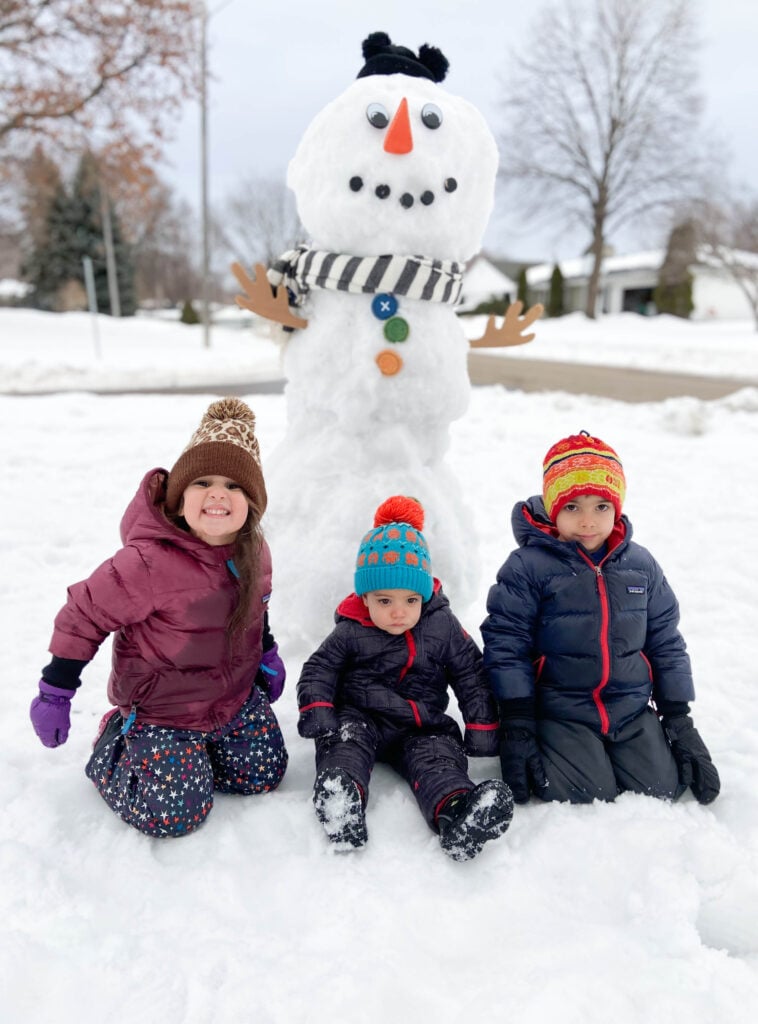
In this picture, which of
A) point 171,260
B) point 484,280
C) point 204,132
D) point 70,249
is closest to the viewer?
point 204,132

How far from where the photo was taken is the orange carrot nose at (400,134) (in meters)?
2.36

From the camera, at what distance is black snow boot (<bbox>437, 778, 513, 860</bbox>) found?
5.62ft

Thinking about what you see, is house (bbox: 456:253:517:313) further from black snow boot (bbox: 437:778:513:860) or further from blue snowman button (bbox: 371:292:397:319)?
black snow boot (bbox: 437:778:513:860)

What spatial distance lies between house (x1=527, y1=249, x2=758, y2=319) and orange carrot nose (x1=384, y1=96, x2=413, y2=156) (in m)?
29.5

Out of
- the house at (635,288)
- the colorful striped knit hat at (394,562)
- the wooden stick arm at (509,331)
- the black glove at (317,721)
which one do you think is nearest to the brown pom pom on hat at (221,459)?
the colorful striped knit hat at (394,562)

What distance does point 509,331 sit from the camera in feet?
9.77

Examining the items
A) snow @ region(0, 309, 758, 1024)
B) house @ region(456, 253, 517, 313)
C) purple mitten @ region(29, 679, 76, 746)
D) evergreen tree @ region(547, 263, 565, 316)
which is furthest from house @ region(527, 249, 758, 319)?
purple mitten @ region(29, 679, 76, 746)

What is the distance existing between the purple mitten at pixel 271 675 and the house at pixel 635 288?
30355 millimetres

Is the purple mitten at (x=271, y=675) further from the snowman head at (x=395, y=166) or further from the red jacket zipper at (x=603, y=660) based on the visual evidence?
the snowman head at (x=395, y=166)

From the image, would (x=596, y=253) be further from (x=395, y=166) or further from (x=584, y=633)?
(x=584, y=633)

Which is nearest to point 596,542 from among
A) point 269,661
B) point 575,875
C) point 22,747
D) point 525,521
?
point 525,521

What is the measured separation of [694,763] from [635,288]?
3694cm

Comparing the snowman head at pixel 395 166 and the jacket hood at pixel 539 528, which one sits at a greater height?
the snowman head at pixel 395 166

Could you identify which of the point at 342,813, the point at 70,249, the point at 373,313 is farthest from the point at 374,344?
the point at 70,249
